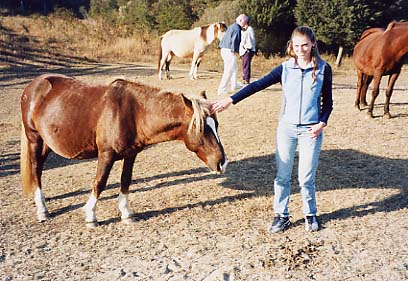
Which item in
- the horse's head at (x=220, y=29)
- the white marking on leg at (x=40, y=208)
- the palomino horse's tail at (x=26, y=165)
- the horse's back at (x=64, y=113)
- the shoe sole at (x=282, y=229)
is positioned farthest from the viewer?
the horse's head at (x=220, y=29)

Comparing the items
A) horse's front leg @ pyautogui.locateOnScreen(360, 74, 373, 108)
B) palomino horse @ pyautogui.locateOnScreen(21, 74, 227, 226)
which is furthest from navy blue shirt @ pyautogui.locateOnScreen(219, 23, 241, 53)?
palomino horse @ pyautogui.locateOnScreen(21, 74, 227, 226)

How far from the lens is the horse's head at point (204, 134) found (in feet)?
11.6

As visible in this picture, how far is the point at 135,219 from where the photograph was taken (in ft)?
13.9

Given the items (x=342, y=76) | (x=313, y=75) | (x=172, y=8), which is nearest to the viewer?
(x=313, y=75)

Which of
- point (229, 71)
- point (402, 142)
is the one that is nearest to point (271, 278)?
point (402, 142)

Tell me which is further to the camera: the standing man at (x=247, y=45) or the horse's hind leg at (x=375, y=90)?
the standing man at (x=247, y=45)

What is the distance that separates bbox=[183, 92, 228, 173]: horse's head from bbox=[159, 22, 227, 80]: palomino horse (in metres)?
9.27

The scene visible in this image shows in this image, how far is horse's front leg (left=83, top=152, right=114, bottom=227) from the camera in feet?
12.8

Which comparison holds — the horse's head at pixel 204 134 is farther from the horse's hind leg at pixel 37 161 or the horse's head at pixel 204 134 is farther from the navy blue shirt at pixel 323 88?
the horse's hind leg at pixel 37 161

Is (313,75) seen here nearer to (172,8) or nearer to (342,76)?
(342,76)

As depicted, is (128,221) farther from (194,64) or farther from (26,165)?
(194,64)

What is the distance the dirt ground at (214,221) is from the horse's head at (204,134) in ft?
1.36

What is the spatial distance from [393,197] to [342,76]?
43.9 feet

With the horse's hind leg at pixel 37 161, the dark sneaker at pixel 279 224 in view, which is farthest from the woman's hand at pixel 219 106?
the horse's hind leg at pixel 37 161
